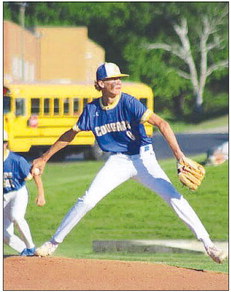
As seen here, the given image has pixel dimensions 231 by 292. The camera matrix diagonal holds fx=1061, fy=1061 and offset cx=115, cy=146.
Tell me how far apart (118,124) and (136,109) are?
0.27 m

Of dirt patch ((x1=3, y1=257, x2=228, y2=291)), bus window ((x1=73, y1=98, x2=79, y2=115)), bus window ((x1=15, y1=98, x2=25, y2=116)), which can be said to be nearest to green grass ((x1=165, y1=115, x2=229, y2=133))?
bus window ((x1=15, y1=98, x2=25, y2=116))

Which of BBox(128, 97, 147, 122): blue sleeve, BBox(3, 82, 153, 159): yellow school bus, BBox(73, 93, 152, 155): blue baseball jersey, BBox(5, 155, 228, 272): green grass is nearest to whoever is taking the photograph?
BBox(128, 97, 147, 122): blue sleeve

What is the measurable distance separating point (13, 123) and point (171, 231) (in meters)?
8.39

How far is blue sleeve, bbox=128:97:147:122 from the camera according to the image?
33.1 feet

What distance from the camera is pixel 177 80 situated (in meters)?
66.2

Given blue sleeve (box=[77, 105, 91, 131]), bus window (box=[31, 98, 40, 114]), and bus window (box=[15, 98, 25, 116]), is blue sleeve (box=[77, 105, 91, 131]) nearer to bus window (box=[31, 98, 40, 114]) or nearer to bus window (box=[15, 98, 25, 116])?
bus window (box=[31, 98, 40, 114])

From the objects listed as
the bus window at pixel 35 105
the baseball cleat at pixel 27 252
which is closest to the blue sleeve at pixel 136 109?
the baseball cleat at pixel 27 252

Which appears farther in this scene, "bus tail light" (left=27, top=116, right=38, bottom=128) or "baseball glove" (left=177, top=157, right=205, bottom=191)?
"bus tail light" (left=27, top=116, right=38, bottom=128)

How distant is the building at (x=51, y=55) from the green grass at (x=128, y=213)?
55.7ft

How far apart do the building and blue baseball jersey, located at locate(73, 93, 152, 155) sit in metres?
33.9

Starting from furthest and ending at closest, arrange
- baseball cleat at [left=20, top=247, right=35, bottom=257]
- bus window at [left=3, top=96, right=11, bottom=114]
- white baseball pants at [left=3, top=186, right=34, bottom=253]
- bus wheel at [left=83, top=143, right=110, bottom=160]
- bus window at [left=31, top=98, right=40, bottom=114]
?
bus wheel at [left=83, top=143, right=110, bottom=160] < bus window at [left=3, top=96, right=11, bottom=114] < bus window at [left=31, top=98, right=40, bottom=114] < white baseball pants at [left=3, top=186, right=34, bottom=253] < baseball cleat at [left=20, top=247, right=35, bottom=257]

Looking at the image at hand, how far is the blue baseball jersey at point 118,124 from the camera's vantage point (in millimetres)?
10219

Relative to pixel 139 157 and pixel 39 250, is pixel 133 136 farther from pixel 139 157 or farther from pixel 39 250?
pixel 39 250

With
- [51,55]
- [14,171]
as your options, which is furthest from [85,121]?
[51,55]
